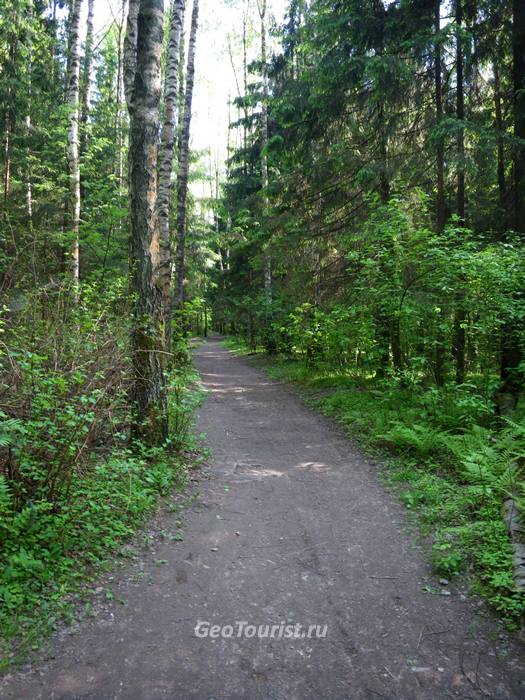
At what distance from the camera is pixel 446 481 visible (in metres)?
5.83

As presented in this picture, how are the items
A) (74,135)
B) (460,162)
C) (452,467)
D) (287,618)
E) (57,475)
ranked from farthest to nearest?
(74,135), (460,162), (452,467), (57,475), (287,618)

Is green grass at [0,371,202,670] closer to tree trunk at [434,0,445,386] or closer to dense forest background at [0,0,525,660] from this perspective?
dense forest background at [0,0,525,660]

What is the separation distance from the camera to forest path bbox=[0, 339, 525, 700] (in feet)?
8.98

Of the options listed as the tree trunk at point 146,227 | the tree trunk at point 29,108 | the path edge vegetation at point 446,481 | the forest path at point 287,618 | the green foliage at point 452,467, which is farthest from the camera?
the tree trunk at point 29,108

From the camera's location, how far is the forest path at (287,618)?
8.98 feet

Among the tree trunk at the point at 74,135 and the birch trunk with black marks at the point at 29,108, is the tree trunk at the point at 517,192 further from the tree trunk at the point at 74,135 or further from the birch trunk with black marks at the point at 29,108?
the birch trunk with black marks at the point at 29,108

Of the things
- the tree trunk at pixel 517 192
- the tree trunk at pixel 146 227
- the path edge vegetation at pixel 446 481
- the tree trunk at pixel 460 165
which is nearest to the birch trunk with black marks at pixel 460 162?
the tree trunk at pixel 460 165

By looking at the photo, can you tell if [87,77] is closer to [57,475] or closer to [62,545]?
[57,475]

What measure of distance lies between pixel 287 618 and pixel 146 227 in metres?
4.81

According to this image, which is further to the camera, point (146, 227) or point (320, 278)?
point (320, 278)

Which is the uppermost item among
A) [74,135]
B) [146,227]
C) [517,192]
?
[74,135]

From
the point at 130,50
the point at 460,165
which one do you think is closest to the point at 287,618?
the point at 460,165

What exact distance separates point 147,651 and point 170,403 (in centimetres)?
413

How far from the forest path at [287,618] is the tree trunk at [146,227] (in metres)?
1.49
